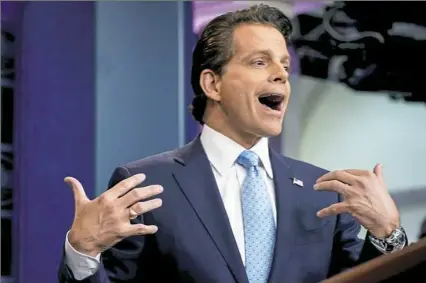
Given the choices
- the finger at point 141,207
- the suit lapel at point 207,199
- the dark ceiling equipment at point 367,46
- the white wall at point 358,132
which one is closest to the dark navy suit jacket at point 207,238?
the suit lapel at point 207,199

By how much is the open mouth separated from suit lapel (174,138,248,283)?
11cm

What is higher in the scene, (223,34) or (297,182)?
(223,34)

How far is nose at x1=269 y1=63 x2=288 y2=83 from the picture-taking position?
100 cm

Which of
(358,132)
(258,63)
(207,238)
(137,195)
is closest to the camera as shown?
(137,195)

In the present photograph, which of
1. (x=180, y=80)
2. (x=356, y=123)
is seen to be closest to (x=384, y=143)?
(x=356, y=123)

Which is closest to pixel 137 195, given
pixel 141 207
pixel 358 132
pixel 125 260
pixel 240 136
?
pixel 141 207

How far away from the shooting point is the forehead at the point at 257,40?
1.02 m

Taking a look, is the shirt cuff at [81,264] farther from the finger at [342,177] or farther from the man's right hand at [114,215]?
the finger at [342,177]

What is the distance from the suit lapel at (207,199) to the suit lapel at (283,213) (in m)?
0.05

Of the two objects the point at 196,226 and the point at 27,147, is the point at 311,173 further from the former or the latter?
the point at 27,147

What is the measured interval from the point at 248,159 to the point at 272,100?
0.09 m

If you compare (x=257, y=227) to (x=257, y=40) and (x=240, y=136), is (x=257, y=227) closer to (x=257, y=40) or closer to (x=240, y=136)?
(x=240, y=136)

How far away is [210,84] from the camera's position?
41.8 inches

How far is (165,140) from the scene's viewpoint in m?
1.60
